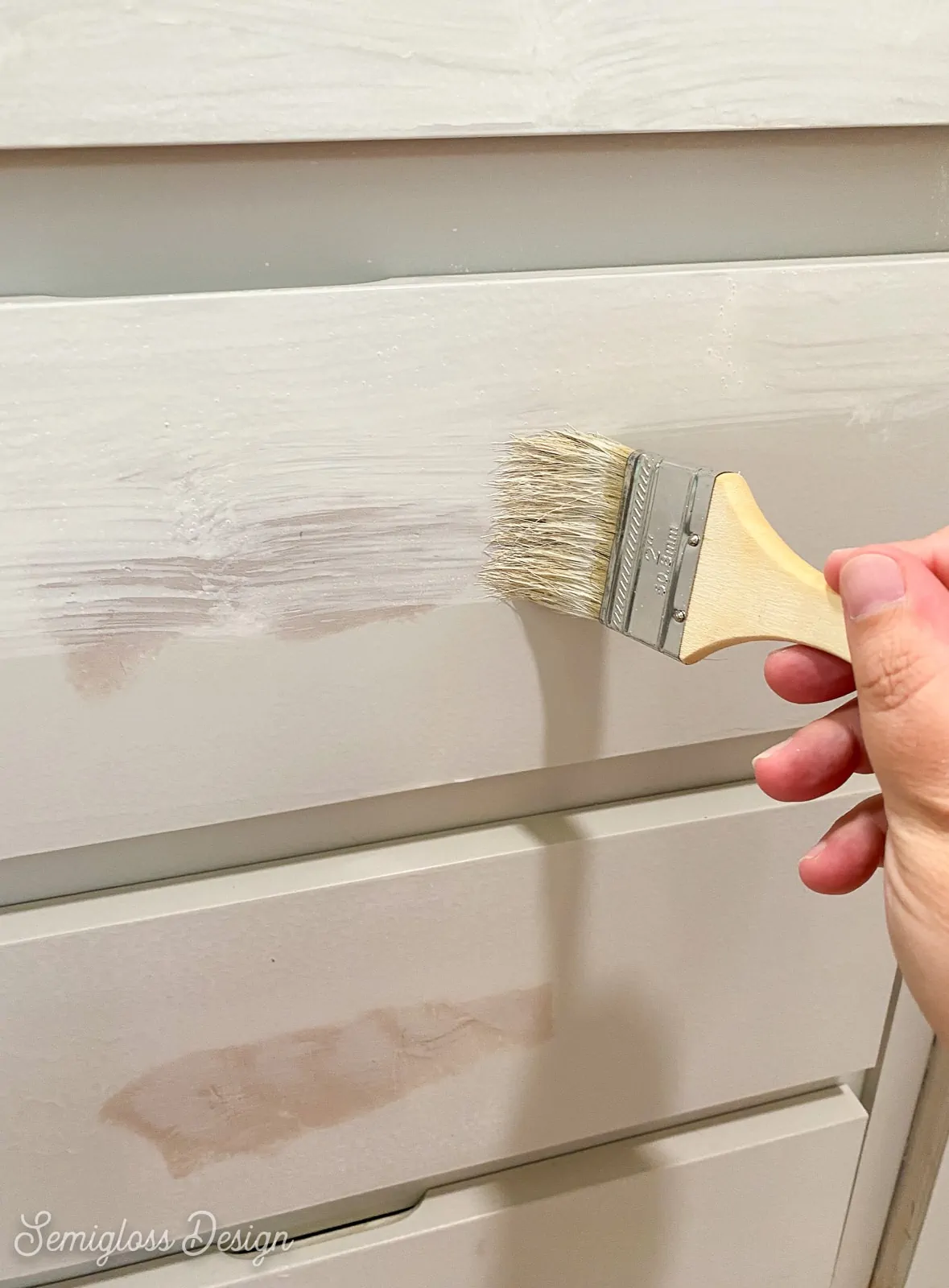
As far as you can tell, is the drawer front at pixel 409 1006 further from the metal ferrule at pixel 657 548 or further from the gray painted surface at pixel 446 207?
the gray painted surface at pixel 446 207

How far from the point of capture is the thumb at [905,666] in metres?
0.31

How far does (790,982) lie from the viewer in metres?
0.53

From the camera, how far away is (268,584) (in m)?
0.38

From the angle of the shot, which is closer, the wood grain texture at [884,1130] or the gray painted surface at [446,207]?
the gray painted surface at [446,207]

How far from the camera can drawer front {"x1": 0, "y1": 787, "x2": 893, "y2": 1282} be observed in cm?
42

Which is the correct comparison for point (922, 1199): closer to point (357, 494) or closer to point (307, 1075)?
point (307, 1075)

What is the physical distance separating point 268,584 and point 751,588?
0.17m

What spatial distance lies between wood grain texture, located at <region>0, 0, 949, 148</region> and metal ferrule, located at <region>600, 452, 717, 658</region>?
0.12m

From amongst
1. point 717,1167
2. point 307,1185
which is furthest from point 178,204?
point 717,1167

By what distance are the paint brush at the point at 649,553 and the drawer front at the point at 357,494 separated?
2cm

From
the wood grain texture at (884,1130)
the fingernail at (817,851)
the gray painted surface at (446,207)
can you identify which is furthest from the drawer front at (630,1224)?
the gray painted surface at (446,207)

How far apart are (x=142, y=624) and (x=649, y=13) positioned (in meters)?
0.27

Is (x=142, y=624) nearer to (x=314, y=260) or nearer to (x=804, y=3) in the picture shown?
(x=314, y=260)

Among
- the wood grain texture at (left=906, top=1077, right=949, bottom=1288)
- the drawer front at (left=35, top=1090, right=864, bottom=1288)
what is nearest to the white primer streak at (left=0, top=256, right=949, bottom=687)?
the drawer front at (left=35, top=1090, right=864, bottom=1288)
